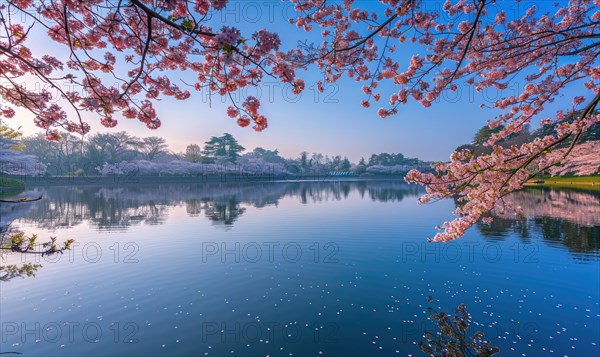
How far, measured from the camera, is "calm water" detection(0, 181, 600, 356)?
5121 mm

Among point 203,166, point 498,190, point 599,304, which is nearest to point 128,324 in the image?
point 498,190

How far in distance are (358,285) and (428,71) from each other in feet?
17.3

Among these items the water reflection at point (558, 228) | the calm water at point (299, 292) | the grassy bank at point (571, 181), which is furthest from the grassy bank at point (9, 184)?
the grassy bank at point (571, 181)

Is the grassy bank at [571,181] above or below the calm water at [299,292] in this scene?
above

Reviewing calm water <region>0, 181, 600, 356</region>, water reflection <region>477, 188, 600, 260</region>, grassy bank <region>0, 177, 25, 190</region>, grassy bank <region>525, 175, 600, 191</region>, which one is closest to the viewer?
calm water <region>0, 181, 600, 356</region>

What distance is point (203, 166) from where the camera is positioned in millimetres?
64250

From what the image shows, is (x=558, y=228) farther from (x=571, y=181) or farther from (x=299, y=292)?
(x=571, y=181)

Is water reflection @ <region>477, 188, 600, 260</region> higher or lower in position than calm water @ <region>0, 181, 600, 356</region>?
higher

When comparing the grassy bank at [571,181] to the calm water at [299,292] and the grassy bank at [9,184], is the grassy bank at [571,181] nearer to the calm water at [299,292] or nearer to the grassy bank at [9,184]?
the calm water at [299,292]

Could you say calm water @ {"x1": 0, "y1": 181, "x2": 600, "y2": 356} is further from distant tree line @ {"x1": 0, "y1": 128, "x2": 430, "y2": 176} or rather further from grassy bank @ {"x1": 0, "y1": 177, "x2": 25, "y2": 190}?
distant tree line @ {"x1": 0, "y1": 128, "x2": 430, "y2": 176}

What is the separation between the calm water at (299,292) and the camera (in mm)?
5121

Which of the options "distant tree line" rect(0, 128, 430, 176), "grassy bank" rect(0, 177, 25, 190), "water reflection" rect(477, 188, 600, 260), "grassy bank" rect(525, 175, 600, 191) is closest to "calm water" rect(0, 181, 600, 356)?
"water reflection" rect(477, 188, 600, 260)

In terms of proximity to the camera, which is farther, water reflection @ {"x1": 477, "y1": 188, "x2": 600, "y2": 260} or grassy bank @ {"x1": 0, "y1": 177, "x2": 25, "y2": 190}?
grassy bank @ {"x1": 0, "y1": 177, "x2": 25, "y2": 190}

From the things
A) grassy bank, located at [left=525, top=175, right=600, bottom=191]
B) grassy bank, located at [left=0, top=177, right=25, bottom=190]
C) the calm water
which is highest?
grassy bank, located at [left=525, top=175, right=600, bottom=191]
